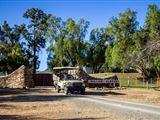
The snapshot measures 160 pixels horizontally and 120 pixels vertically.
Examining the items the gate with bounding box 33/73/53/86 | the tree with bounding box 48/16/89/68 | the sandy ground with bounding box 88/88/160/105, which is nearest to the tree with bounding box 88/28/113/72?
the tree with bounding box 48/16/89/68

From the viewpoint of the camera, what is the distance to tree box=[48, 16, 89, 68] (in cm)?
9150

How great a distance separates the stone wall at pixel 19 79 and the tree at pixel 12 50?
19.3 m

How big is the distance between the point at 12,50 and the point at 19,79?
27978 millimetres

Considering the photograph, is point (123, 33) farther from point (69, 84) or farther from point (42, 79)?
point (69, 84)

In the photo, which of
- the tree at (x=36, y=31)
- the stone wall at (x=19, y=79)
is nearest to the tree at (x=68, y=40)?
the tree at (x=36, y=31)

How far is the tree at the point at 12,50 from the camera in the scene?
261 ft

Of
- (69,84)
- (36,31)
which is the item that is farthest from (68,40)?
(69,84)

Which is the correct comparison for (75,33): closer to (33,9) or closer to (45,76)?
(33,9)

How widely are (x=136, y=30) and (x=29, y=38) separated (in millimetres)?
23210

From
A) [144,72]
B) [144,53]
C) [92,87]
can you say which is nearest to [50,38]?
[144,72]

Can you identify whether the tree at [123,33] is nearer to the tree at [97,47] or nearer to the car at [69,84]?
the tree at [97,47]

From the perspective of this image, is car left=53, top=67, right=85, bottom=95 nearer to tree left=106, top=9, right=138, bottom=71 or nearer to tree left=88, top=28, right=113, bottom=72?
tree left=106, top=9, right=138, bottom=71

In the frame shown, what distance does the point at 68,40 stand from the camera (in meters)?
91.4

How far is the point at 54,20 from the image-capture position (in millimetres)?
91375
